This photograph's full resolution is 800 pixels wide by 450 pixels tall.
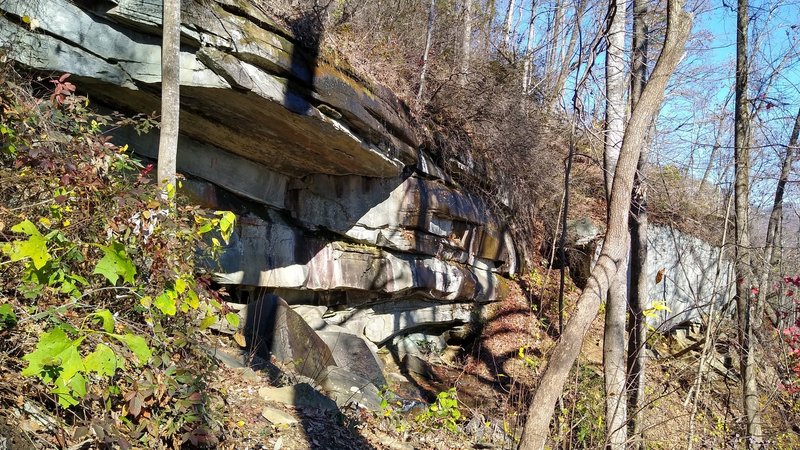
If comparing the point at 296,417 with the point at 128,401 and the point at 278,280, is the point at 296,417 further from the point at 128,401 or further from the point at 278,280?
the point at 278,280

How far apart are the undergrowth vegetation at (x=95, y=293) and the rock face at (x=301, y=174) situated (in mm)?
2322

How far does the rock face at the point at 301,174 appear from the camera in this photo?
680 centimetres

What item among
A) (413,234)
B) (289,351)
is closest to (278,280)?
(289,351)

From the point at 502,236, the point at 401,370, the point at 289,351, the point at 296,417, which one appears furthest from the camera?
the point at 502,236

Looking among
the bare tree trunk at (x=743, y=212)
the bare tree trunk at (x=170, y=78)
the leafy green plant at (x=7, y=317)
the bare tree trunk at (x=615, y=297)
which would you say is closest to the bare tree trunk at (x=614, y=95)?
the bare tree trunk at (x=615, y=297)

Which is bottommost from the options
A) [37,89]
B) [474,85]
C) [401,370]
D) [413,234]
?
[401,370]

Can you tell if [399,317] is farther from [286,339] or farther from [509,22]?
[509,22]

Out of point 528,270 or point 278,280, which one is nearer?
point 278,280

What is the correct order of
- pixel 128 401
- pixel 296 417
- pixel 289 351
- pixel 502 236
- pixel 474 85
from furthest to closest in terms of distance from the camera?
pixel 502 236
pixel 474 85
pixel 289 351
pixel 296 417
pixel 128 401

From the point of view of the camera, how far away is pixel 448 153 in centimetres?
1255

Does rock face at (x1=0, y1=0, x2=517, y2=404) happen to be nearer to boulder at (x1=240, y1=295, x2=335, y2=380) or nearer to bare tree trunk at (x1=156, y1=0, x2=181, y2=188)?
boulder at (x1=240, y1=295, x2=335, y2=380)

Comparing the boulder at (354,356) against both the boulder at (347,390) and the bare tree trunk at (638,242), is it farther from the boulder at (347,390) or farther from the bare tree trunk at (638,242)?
the bare tree trunk at (638,242)

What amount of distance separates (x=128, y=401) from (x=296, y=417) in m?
2.28

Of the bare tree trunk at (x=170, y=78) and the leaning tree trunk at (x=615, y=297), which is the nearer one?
the bare tree trunk at (x=170, y=78)
